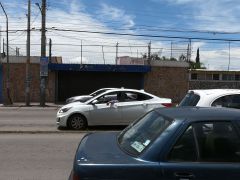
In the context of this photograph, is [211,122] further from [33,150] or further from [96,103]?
[96,103]

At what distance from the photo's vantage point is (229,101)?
30.2 ft

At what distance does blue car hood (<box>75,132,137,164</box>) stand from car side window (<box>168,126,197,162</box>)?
1.31 ft

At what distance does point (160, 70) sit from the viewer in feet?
115

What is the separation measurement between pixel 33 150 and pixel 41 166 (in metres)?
1.80

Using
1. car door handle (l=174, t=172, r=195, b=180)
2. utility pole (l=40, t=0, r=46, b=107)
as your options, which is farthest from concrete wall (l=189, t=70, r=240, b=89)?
car door handle (l=174, t=172, r=195, b=180)

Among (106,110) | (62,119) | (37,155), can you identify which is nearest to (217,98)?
(37,155)

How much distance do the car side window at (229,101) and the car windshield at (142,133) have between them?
4.13m

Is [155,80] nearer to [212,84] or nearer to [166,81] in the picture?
[166,81]

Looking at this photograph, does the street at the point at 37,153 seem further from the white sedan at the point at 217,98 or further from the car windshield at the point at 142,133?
the white sedan at the point at 217,98

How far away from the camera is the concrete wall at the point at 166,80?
115 feet

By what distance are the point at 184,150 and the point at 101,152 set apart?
35.3 inches

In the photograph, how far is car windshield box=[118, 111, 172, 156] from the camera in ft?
14.9

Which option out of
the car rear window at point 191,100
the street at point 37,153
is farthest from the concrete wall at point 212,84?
the car rear window at point 191,100

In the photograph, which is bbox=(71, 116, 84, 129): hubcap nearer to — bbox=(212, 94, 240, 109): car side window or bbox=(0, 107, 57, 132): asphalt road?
bbox=(0, 107, 57, 132): asphalt road
